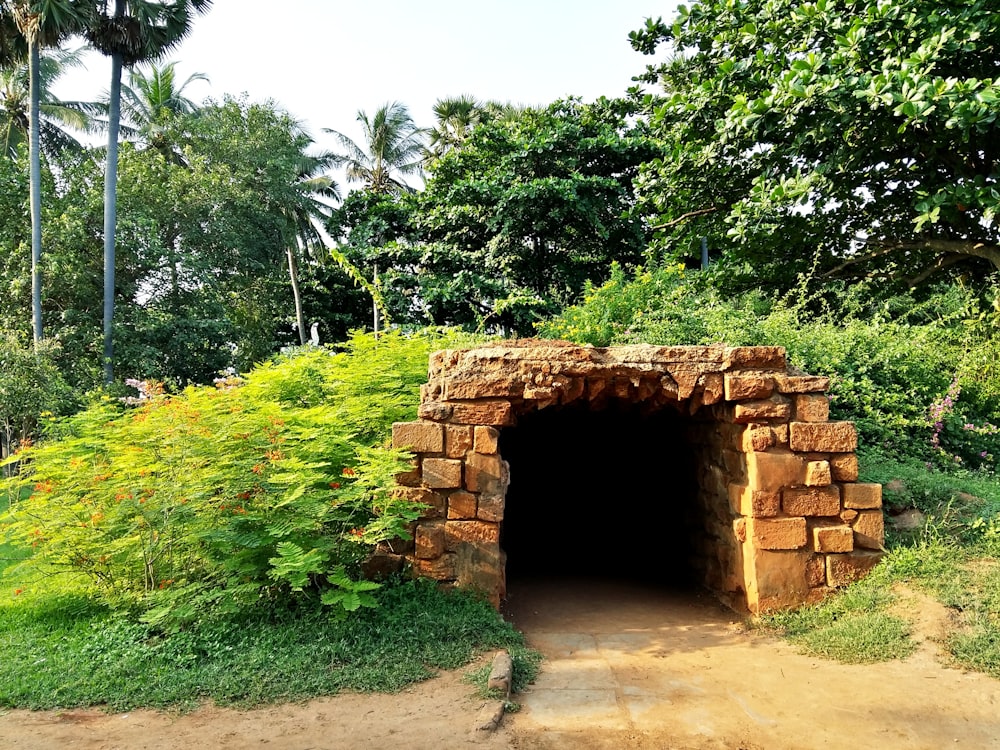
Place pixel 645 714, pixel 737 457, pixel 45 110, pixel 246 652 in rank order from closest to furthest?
pixel 645 714 < pixel 246 652 < pixel 737 457 < pixel 45 110

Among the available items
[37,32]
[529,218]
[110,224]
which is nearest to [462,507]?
[529,218]

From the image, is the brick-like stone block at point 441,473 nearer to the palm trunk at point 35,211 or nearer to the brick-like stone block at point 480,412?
the brick-like stone block at point 480,412

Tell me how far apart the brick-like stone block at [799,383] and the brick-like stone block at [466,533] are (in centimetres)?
259

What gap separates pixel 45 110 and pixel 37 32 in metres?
7.45

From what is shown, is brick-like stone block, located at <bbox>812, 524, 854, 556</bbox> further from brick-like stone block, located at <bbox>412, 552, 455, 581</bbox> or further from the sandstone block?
brick-like stone block, located at <bbox>412, 552, 455, 581</bbox>

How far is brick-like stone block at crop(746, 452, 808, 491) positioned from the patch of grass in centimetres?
225

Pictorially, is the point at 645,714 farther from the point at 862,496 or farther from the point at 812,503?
the point at 862,496

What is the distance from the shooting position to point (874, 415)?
700 cm

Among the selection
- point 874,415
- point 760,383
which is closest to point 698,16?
point 874,415

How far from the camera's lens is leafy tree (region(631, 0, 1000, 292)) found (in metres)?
6.74

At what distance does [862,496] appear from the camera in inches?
203

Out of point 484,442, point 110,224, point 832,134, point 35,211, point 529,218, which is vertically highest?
point 35,211

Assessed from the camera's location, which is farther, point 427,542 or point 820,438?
point 820,438

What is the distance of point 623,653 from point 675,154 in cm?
761
